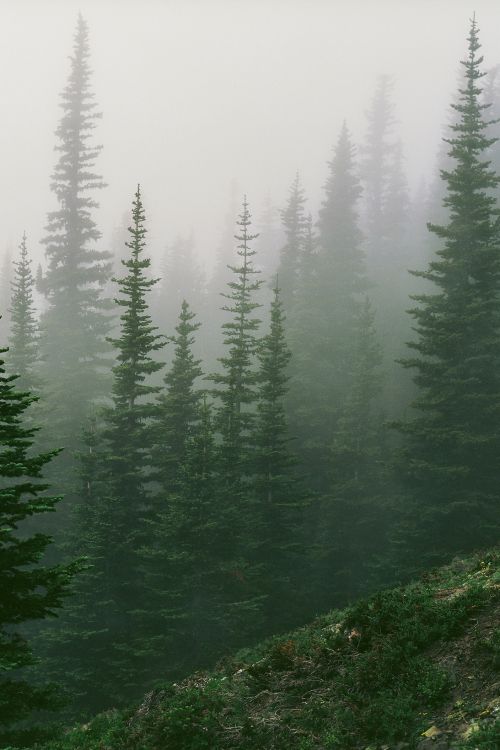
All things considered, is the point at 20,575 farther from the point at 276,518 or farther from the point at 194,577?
the point at 276,518

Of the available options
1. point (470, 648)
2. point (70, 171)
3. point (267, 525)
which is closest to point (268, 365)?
point (267, 525)

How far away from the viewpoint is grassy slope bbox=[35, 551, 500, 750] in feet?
27.2

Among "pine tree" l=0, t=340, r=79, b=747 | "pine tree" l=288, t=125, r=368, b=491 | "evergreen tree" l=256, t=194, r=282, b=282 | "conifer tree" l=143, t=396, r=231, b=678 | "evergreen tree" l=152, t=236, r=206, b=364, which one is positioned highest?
"evergreen tree" l=256, t=194, r=282, b=282

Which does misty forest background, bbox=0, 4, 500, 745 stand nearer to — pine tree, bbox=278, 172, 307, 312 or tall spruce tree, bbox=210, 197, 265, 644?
tall spruce tree, bbox=210, 197, 265, 644

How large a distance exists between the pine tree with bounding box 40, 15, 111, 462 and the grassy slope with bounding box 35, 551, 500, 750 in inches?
1050

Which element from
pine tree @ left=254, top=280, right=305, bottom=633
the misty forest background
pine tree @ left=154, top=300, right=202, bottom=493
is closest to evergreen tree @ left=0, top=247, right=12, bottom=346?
the misty forest background

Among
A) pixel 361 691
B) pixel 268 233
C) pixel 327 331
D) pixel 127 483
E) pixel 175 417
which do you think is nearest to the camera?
pixel 361 691

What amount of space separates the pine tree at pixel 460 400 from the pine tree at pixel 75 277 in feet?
73.4

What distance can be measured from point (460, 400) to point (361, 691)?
15490 millimetres

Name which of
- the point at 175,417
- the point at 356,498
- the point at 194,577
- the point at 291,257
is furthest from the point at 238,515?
the point at 291,257

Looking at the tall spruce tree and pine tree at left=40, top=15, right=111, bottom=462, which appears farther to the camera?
pine tree at left=40, top=15, right=111, bottom=462

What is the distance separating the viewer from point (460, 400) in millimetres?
22781

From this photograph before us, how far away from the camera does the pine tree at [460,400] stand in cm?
2198

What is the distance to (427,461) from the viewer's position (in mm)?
23125
